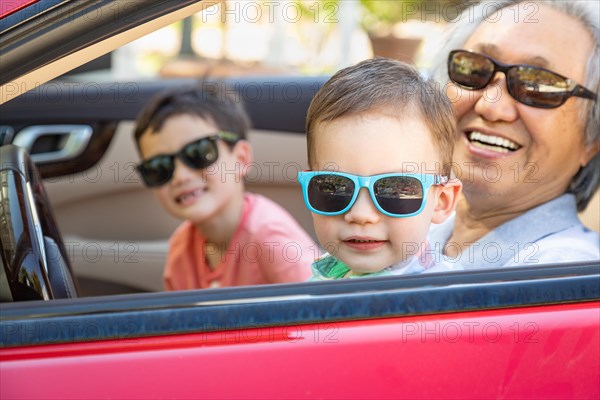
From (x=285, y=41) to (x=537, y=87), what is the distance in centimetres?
713

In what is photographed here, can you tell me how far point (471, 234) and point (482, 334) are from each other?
81cm

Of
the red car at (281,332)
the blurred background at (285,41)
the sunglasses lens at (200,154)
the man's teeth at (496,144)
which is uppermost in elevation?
the blurred background at (285,41)

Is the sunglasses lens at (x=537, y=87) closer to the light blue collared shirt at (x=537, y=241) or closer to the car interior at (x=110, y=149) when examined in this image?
the light blue collared shirt at (x=537, y=241)

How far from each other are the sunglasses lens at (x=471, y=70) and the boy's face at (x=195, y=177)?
98 cm

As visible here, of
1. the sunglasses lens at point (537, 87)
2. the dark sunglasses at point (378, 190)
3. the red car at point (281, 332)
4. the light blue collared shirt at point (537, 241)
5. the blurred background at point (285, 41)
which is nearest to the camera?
the red car at point (281, 332)

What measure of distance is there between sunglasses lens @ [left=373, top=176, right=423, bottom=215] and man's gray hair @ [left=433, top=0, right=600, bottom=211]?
72 cm

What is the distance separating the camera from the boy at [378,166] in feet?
5.13

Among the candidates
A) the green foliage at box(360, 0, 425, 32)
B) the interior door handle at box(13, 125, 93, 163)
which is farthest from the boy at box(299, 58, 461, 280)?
the green foliage at box(360, 0, 425, 32)

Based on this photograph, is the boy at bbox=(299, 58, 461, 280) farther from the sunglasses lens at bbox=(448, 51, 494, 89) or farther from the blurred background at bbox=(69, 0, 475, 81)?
the blurred background at bbox=(69, 0, 475, 81)

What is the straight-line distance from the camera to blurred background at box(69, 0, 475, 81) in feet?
23.2

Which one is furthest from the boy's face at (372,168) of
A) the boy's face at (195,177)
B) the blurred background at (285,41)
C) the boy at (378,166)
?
the blurred background at (285,41)

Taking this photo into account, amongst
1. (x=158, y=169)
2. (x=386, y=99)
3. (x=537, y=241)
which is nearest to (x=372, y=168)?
(x=386, y=99)

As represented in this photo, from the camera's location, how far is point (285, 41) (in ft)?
29.5

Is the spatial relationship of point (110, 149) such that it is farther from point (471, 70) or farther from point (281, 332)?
point (281, 332)
